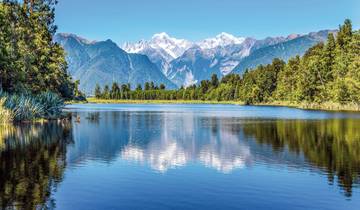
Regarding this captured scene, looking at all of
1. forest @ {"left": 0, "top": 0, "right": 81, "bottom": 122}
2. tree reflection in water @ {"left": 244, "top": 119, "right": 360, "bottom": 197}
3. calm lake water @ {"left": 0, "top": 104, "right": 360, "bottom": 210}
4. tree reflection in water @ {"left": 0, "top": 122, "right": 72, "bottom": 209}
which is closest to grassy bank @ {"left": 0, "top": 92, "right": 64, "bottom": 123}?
forest @ {"left": 0, "top": 0, "right": 81, "bottom": 122}

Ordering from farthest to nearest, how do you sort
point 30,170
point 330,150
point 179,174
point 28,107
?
1. point 28,107
2. point 330,150
3. point 179,174
4. point 30,170

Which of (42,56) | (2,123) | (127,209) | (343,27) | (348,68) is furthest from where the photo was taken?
(343,27)

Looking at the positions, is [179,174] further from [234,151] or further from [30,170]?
[234,151]

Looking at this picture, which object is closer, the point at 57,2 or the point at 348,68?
the point at 57,2

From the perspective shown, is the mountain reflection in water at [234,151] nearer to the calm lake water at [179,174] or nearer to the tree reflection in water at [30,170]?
the calm lake water at [179,174]

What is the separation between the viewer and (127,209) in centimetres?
1653

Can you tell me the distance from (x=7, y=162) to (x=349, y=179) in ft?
65.0

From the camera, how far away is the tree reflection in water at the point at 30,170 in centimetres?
1736

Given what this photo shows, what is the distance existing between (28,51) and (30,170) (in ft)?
151

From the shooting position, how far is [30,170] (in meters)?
23.6

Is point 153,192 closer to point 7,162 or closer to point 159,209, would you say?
point 159,209

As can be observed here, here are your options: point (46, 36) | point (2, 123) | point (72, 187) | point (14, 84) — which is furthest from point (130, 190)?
point (46, 36)

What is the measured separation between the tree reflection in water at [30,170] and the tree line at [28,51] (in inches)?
874

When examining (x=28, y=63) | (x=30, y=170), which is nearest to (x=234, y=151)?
(x=30, y=170)
